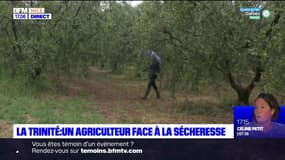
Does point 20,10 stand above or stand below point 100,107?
above

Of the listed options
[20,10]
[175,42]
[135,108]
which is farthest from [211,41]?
[20,10]

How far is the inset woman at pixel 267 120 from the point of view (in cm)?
519

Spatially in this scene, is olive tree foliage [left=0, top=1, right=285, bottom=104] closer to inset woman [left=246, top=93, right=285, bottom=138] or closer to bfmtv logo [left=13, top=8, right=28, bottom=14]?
bfmtv logo [left=13, top=8, right=28, bottom=14]

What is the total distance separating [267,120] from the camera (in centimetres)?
520

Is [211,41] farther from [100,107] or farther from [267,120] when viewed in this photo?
[267,120]

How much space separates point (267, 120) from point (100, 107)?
888 centimetres

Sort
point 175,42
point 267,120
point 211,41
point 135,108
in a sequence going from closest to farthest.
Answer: point 267,120 → point 211,41 → point 175,42 → point 135,108

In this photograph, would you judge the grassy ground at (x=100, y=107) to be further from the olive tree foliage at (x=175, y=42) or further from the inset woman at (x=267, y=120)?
the inset woman at (x=267, y=120)

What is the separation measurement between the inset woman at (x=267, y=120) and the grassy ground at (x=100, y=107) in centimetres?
503

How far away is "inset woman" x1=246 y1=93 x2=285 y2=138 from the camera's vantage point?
5.19 metres

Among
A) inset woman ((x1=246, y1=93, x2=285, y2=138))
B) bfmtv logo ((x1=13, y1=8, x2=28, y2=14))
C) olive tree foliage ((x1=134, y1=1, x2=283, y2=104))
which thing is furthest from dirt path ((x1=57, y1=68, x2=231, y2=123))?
inset woman ((x1=246, y1=93, x2=285, y2=138))

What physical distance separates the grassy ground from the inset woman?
5.03m

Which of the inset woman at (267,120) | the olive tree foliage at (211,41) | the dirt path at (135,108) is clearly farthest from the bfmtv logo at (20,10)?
the inset woman at (267,120)

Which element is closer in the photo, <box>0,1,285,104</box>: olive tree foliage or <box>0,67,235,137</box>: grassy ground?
<box>0,67,235,137</box>: grassy ground
